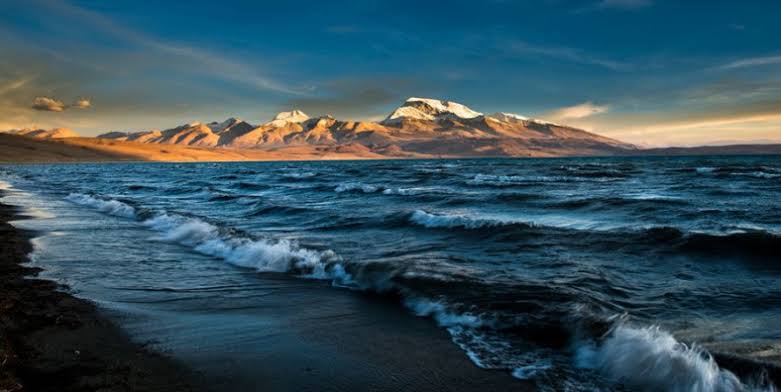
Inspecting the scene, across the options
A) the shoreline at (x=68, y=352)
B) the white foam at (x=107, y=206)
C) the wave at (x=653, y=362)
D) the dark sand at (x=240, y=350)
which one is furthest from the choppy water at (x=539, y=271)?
the shoreline at (x=68, y=352)

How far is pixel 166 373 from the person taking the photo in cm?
464

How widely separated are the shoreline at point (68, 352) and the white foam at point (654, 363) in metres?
4.06

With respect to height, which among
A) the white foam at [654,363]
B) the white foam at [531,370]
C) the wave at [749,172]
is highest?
the wave at [749,172]

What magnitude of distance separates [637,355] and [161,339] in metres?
5.18

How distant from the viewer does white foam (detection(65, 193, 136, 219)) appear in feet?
65.3

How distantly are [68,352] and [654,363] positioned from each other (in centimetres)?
588

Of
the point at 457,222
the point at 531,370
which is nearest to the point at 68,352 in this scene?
the point at 531,370

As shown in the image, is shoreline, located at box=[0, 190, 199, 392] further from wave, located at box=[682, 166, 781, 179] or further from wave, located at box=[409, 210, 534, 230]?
wave, located at box=[682, 166, 781, 179]

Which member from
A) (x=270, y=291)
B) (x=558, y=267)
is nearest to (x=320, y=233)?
(x=270, y=291)

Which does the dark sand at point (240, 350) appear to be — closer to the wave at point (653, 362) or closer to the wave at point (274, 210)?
the wave at point (653, 362)

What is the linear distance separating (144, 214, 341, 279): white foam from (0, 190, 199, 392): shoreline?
12.4 ft

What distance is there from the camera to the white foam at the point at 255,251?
32.6ft

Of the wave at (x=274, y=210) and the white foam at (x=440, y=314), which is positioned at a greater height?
the white foam at (x=440, y=314)

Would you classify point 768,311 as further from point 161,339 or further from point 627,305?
point 161,339
